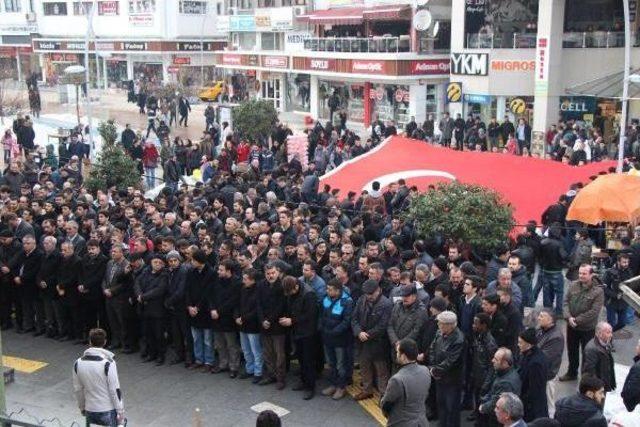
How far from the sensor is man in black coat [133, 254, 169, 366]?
10711mm

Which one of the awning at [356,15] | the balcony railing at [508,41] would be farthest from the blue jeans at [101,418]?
the awning at [356,15]

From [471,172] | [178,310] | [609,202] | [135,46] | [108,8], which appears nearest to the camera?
[178,310]

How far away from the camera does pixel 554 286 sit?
12242 mm

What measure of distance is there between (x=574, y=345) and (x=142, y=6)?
5371cm

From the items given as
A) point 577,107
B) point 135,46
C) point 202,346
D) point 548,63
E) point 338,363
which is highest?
point 135,46

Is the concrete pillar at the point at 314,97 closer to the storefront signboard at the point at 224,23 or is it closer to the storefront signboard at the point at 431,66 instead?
the storefront signboard at the point at 431,66

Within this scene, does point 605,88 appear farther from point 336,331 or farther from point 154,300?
point 154,300

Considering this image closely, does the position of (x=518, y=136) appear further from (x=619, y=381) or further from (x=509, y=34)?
(x=619, y=381)

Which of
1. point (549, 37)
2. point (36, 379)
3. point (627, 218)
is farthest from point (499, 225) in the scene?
point (549, 37)

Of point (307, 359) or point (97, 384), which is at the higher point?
point (97, 384)

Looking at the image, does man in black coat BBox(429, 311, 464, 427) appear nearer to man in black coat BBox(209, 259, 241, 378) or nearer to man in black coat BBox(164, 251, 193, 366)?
man in black coat BBox(209, 259, 241, 378)

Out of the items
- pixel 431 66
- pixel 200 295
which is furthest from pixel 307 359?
pixel 431 66

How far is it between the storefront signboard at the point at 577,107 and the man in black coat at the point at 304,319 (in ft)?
69.8

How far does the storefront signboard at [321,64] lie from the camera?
3758cm
